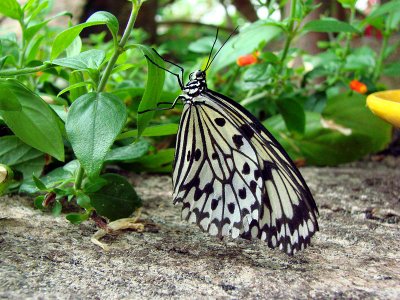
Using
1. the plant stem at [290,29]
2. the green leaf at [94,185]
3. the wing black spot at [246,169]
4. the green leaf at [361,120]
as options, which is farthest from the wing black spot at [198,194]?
the green leaf at [361,120]

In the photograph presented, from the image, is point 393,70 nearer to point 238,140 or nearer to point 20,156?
point 238,140

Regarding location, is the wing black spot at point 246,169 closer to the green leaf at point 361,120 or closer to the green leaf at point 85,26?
the green leaf at point 85,26

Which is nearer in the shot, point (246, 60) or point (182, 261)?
point (182, 261)

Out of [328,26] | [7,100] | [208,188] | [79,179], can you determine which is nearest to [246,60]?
[328,26]

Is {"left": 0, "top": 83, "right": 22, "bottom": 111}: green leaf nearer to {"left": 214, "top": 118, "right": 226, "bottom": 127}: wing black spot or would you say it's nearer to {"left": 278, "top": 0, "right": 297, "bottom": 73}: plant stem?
{"left": 214, "top": 118, "right": 226, "bottom": 127}: wing black spot

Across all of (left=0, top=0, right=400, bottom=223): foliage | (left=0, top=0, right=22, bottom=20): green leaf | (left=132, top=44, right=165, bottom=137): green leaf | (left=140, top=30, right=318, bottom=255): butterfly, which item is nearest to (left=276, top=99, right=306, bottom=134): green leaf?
(left=0, top=0, right=400, bottom=223): foliage
